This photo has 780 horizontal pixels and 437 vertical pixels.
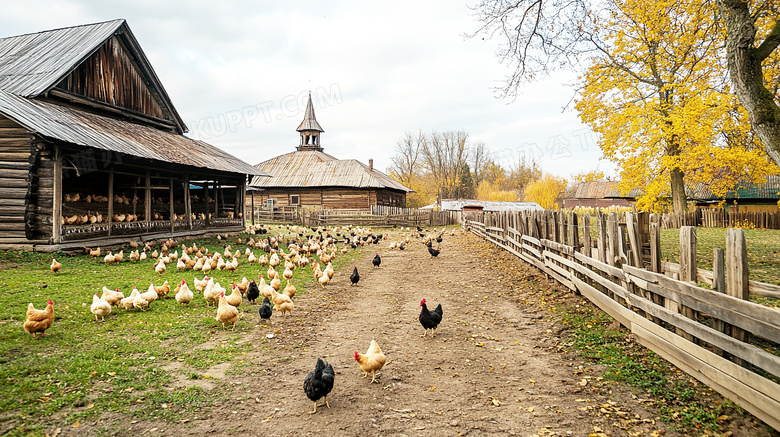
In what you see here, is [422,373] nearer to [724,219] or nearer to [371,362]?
[371,362]

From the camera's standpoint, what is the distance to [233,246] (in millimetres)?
18062

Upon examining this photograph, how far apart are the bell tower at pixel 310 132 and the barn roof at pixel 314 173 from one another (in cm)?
515

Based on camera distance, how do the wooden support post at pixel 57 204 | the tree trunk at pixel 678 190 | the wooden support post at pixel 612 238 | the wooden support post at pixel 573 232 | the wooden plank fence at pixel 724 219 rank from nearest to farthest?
1. the wooden support post at pixel 612 238
2. the wooden support post at pixel 573 232
3. the wooden support post at pixel 57 204
4. the tree trunk at pixel 678 190
5. the wooden plank fence at pixel 724 219

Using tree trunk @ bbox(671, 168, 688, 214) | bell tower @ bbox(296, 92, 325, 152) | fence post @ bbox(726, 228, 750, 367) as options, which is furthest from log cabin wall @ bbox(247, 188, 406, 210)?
fence post @ bbox(726, 228, 750, 367)

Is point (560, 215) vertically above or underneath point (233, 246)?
above

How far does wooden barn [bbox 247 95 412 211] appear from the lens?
38.4 meters

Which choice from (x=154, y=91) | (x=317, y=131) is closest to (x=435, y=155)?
(x=317, y=131)

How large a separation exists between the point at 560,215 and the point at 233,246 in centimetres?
1434

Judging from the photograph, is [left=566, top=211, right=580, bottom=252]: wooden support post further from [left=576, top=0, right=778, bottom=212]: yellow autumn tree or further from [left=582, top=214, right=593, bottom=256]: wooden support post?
[left=576, top=0, right=778, bottom=212]: yellow autumn tree

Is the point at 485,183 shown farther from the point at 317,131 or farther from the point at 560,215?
the point at 560,215

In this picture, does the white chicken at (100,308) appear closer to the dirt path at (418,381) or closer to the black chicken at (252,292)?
the dirt path at (418,381)

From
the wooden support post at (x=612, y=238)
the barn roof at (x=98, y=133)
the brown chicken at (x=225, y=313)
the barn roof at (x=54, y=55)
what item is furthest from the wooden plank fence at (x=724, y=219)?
the barn roof at (x=54, y=55)

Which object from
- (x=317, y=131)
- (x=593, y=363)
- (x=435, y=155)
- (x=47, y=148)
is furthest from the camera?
(x=435, y=155)

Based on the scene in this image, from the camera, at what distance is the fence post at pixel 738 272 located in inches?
145
